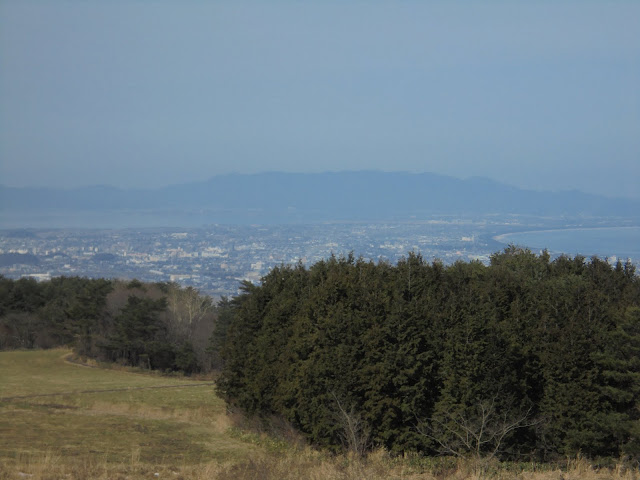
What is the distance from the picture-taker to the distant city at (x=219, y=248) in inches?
3772

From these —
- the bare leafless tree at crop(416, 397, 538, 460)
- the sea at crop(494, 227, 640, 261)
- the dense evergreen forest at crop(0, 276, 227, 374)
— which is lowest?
the dense evergreen forest at crop(0, 276, 227, 374)

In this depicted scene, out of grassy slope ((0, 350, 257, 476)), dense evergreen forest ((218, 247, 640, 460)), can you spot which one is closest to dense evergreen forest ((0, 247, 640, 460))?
dense evergreen forest ((218, 247, 640, 460))

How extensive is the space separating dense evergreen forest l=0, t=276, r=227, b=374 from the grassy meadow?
7346mm

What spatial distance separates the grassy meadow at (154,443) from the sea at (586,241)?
4897 cm

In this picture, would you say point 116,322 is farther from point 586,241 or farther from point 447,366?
point 586,241

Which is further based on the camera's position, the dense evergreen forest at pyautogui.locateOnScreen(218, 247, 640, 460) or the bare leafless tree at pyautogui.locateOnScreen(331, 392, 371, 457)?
the dense evergreen forest at pyautogui.locateOnScreen(218, 247, 640, 460)

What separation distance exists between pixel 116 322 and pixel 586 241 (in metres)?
65.1

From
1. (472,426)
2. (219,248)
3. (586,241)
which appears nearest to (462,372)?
(472,426)

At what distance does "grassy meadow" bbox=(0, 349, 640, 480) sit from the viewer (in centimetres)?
1493

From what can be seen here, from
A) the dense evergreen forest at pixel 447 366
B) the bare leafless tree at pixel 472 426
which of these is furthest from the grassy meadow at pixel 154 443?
the dense evergreen forest at pixel 447 366

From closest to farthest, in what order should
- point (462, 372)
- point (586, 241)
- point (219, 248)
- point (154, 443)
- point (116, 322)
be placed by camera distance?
point (462, 372), point (154, 443), point (116, 322), point (586, 241), point (219, 248)

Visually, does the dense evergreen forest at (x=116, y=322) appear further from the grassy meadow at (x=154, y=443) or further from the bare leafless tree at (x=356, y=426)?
the bare leafless tree at (x=356, y=426)

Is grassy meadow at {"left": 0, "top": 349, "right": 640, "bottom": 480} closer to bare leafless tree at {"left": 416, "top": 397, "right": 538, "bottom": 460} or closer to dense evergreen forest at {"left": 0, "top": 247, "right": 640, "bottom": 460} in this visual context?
bare leafless tree at {"left": 416, "top": 397, "right": 538, "bottom": 460}

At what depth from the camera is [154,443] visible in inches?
918
